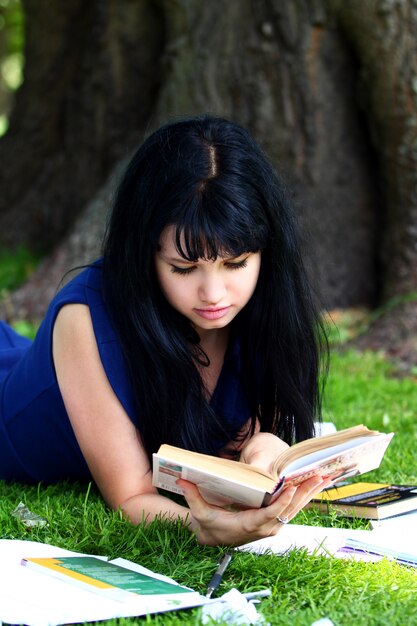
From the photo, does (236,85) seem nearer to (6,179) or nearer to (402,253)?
(402,253)

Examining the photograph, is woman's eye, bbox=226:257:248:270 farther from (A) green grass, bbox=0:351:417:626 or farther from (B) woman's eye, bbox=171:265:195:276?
(A) green grass, bbox=0:351:417:626

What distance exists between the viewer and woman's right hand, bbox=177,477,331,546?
2.49m

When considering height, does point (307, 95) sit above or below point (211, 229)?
above

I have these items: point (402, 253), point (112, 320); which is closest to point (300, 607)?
point (112, 320)

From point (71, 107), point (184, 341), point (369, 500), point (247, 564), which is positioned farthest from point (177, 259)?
point (71, 107)

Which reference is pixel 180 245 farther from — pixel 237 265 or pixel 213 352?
pixel 213 352

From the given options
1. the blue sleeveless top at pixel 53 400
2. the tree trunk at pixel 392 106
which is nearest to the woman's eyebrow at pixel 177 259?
the blue sleeveless top at pixel 53 400

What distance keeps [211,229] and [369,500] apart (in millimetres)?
1017

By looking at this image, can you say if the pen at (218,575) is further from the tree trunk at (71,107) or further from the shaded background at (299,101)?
the tree trunk at (71,107)

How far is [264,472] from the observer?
241 cm

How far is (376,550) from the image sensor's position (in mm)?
2711

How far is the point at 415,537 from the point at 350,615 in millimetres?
571

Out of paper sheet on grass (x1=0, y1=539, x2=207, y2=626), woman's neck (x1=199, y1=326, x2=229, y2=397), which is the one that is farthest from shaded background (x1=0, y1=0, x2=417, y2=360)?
paper sheet on grass (x1=0, y1=539, x2=207, y2=626)

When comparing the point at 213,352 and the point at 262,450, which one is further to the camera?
the point at 213,352
